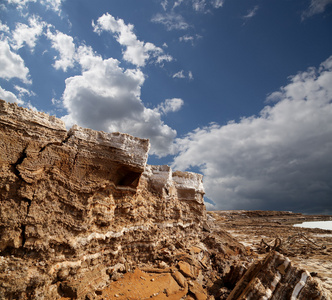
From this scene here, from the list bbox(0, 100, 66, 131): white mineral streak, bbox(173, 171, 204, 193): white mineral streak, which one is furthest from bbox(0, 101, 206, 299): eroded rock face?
bbox(173, 171, 204, 193): white mineral streak

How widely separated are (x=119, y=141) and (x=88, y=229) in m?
3.16

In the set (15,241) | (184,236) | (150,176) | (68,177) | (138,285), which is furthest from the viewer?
(184,236)

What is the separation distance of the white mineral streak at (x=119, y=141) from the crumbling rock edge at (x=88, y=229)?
4cm

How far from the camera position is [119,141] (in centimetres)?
708

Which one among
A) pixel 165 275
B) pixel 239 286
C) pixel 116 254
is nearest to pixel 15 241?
pixel 116 254

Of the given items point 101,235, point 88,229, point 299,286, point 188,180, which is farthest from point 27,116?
point 188,180

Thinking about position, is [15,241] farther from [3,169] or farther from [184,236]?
[184,236]

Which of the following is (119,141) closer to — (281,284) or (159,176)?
(159,176)

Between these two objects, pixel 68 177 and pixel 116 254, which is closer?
pixel 68 177

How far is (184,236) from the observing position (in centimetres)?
1095

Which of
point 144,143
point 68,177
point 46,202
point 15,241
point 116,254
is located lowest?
point 116,254

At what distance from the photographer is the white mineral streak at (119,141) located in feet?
20.9

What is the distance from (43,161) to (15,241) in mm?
2118

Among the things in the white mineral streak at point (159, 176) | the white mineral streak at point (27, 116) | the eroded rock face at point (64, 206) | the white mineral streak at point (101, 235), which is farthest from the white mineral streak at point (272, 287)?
the white mineral streak at point (27, 116)
